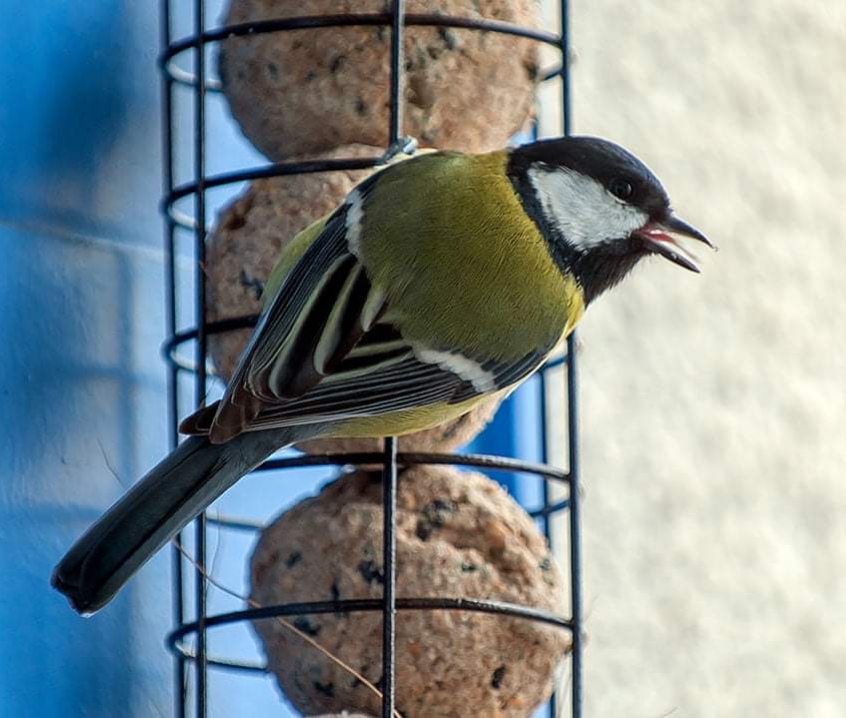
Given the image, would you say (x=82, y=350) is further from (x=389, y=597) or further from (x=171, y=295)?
(x=389, y=597)

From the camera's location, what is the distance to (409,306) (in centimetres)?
196

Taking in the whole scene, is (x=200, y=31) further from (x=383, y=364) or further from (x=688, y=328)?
(x=688, y=328)

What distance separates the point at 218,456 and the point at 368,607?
0.17m

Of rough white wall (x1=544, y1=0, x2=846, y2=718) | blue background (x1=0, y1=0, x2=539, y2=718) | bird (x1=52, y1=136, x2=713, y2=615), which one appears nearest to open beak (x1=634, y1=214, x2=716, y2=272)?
bird (x1=52, y1=136, x2=713, y2=615)

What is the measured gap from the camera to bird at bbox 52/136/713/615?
6.21ft

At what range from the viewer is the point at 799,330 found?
3354mm

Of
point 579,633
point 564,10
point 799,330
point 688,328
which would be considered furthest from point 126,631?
point 799,330

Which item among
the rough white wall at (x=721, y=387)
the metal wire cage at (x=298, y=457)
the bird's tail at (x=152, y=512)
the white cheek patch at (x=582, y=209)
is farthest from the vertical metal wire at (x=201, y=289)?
the rough white wall at (x=721, y=387)

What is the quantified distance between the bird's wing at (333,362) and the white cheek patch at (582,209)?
14 centimetres

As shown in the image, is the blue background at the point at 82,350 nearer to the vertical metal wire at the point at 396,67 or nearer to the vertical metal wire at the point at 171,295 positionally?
the vertical metal wire at the point at 171,295

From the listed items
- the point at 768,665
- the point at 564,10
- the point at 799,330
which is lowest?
the point at 768,665

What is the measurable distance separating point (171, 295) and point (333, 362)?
29cm

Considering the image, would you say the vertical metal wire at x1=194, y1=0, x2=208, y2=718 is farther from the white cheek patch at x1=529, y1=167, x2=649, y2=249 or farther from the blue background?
the white cheek patch at x1=529, y1=167, x2=649, y2=249

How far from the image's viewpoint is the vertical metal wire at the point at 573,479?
6.72 ft
